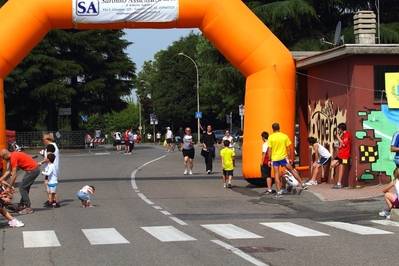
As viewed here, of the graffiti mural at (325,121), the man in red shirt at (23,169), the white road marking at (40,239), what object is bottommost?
the white road marking at (40,239)

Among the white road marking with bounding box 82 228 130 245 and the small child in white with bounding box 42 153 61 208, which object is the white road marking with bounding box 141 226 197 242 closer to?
the white road marking with bounding box 82 228 130 245

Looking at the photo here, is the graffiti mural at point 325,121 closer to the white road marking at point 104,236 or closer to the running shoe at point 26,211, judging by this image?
the running shoe at point 26,211

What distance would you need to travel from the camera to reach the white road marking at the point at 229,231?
37.2 feet

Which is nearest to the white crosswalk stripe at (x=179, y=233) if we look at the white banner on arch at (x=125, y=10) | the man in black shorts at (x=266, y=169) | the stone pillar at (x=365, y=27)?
the man in black shorts at (x=266, y=169)

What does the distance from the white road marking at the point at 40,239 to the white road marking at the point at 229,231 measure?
2.58 metres

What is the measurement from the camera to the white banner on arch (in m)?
20.2

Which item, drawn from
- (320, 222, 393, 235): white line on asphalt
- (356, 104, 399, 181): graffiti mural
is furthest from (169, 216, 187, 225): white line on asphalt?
(356, 104, 399, 181): graffiti mural

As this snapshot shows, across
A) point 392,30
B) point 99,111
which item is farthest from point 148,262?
point 99,111

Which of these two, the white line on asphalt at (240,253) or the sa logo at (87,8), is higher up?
the sa logo at (87,8)

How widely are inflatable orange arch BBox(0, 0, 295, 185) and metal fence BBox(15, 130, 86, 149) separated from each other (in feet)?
110

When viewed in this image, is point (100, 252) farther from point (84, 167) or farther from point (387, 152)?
point (84, 167)

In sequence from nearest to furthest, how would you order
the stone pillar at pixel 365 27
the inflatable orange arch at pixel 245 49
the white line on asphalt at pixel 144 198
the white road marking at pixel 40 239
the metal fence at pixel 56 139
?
the white road marking at pixel 40 239 → the white line on asphalt at pixel 144 198 → the stone pillar at pixel 365 27 → the inflatable orange arch at pixel 245 49 → the metal fence at pixel 56 139

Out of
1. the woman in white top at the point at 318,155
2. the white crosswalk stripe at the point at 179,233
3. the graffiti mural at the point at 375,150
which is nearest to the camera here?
the white crosswalk stripe at the point at 179,233

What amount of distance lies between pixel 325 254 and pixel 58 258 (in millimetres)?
3509
